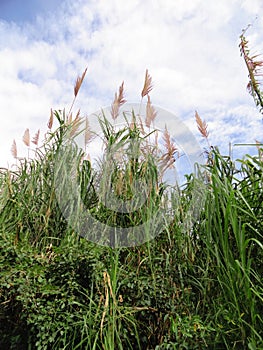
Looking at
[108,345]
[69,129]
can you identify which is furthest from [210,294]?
[69,129]

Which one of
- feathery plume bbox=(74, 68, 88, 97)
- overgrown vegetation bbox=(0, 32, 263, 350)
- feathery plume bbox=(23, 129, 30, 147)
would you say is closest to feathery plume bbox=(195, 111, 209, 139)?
overgrown vegetation bbox=(0, 32, 263, 350)

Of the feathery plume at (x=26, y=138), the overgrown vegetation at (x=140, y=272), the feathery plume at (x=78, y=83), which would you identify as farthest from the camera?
the feathery plume at (x=26, y=138)

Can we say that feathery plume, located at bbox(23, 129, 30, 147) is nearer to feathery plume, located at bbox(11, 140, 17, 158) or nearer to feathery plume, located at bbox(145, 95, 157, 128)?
feathery plume, located at bbox(11, 140, 17, 158)

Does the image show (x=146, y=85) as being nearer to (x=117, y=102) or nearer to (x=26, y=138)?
(x=117, y=102)

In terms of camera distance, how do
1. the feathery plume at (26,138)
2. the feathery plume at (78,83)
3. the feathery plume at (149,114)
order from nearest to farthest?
the feathery plume at (149,114) < the feathery plume at (78,83) < the feathery plume at (26,138)

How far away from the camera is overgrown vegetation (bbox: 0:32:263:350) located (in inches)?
69.4

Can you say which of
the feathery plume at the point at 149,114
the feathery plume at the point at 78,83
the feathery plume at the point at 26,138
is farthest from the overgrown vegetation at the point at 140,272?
the feathery plume at the point at 26,138

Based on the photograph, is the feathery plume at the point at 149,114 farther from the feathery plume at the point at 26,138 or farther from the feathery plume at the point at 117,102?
the feathery plume at the point at 26,138

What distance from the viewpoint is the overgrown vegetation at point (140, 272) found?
176 cm

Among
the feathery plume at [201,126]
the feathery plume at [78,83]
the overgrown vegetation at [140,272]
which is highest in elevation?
the feathery plume at [78,83]

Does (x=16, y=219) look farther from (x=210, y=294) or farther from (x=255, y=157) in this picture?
(x=255, y=157)

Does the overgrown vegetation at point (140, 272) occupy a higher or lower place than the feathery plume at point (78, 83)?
lower

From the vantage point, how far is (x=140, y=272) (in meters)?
2.16

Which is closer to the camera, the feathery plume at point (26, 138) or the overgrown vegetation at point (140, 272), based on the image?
the overgrown vegetation at point (140, 272)
